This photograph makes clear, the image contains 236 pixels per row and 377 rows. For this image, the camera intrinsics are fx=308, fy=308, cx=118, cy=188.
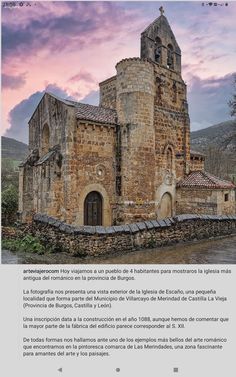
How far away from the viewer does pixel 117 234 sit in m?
6.98

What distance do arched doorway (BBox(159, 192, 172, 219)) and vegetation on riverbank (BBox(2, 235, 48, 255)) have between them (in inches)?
187

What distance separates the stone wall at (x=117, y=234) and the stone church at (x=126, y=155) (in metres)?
1.38

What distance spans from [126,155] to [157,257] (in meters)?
3.73

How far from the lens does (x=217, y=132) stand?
2622cm

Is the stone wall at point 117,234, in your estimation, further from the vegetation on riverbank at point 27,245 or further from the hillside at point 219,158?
the hillside at point 219,158

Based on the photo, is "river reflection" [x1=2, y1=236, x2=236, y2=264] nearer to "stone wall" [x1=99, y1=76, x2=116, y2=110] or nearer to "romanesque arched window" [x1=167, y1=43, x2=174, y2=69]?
"stone wall" [x1=99, y1=76, x2=116, y2=110]

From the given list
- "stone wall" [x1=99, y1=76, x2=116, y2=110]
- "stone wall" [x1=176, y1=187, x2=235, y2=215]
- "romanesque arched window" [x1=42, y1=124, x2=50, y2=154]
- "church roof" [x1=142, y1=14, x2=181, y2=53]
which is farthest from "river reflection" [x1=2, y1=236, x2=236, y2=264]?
"church roof" [x1=142, y1=14, x2=181, y2=53]

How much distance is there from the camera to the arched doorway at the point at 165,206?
10758mm

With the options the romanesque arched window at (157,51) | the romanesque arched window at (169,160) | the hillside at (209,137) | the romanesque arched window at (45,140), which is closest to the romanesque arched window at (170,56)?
the romanesque arched window at (157,51)
